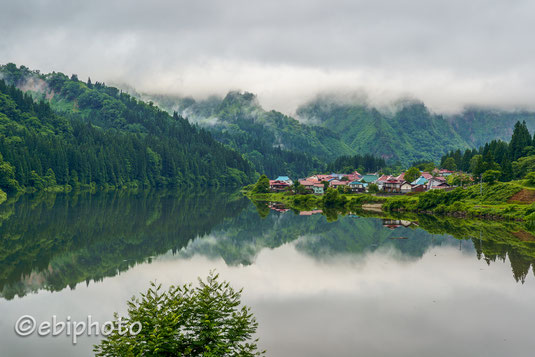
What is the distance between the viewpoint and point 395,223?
78.3 metres

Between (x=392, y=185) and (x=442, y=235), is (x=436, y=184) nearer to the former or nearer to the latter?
(x=392, y=185)

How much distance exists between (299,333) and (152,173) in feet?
585

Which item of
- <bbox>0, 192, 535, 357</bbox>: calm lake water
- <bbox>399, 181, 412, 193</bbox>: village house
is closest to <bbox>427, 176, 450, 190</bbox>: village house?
<bbox>399, 181, 412, 193</bbox>: village house

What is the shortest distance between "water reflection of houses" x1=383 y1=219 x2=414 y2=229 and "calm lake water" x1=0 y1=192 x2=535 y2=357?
1.31 meters

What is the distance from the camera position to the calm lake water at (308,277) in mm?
25109

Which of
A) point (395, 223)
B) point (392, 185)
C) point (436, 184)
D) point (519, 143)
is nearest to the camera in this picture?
point (395, 223)

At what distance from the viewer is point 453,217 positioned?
8556cm

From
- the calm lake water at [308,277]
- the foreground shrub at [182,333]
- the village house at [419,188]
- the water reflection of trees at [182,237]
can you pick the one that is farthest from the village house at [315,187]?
the foreground shrub at [182,333]

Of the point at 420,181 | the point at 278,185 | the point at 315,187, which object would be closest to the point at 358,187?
the point at 315,187

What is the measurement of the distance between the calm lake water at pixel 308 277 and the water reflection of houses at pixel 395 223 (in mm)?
1308

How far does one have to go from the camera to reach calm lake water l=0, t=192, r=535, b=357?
2511cm

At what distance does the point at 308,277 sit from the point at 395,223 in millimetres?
43218

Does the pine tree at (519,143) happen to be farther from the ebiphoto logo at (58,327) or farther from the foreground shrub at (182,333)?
the foreground shrub at (182,333)

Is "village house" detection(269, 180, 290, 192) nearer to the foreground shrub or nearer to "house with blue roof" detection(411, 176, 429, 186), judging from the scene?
"house with blue roof" detection(411, 176, 429, 186)
